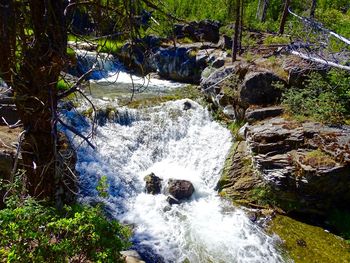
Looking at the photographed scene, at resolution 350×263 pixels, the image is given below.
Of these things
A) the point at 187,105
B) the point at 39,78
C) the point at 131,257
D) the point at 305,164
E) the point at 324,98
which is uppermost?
A: the point at 39,78

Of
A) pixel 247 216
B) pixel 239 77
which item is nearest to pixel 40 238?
pixel 247 216

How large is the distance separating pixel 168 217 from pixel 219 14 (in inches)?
959

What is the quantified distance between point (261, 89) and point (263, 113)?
4.23 ft

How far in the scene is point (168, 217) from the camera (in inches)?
386

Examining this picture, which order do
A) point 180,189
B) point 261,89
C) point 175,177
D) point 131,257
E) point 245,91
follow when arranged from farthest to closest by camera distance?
1. point 245,91
2. point 261,89
3. point 175,177
4. point 180,189
5. point 131,257

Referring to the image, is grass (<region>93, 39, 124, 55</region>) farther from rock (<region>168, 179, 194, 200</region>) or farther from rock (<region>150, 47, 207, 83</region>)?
rock (<region>150, 47, 207, 83</region>)

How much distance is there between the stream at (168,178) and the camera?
8.68 meters

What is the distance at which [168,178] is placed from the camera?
11453 mm

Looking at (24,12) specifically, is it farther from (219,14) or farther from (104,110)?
(219,14)

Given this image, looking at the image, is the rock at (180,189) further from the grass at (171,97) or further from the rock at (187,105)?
the grass at (171,97)

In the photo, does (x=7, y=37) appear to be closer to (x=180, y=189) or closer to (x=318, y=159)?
(x=180, y=189)

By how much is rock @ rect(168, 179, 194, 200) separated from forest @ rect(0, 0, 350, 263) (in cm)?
5

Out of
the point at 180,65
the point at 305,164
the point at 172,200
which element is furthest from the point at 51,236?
the point at 180,65

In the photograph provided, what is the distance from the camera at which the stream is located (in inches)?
342
